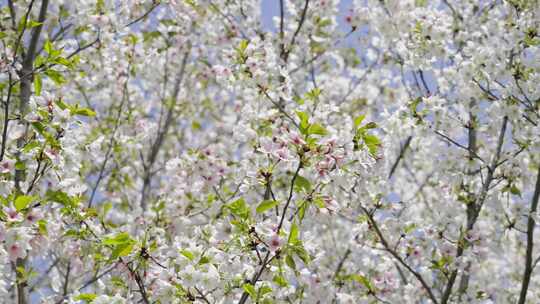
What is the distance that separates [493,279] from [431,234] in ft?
12.8

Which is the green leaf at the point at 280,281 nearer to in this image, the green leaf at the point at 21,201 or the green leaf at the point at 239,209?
the green leaf at the point at 239,209

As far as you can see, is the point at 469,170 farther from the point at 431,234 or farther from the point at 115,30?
the point at 115,30

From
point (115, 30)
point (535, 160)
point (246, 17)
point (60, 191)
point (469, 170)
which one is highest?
point (246, 17)

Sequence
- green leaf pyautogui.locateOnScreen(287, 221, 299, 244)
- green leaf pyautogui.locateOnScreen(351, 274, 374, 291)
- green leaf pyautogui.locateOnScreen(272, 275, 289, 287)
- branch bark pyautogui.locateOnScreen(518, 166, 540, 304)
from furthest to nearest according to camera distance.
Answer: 1. branch bark pyautogui.locateOnScreen(518, 166, 540, 304)
2. green leaf pyautogui.locateOnScreen(351, 274, 374, 291)
3. green leaf pyautogui.locateOnScreen(272, 275, 289, 287)
4. green leaf pyautogui.locateOnScreen(287, 221, 299, 244)

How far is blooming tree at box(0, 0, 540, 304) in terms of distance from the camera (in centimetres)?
260

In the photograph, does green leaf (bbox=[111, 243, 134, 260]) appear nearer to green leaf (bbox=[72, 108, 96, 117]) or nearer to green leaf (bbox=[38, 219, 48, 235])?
green leaf (bbox=[38, 219, 48, 235])

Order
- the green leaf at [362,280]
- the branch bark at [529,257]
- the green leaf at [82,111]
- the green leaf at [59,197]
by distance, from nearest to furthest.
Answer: the green leaf at [59,197]
the green leaf at [82,111]
the green leaf at [362,280]
the branch bark at [529,257]

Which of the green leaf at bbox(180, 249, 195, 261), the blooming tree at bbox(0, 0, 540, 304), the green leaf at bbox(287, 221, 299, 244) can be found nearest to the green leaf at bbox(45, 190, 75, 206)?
the blooming tree at bbox(0, 0, 540, 304)

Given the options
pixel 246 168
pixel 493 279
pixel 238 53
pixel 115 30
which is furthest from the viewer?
pixel 493 279

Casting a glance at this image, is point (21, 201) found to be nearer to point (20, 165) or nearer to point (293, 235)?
point (20, 165)

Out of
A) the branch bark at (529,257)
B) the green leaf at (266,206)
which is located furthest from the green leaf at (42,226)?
the branch bark at (529,257)

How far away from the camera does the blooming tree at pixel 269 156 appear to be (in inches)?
102

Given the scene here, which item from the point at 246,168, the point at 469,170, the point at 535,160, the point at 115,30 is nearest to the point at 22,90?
the point at 115,30

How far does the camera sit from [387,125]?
4.18 meters
